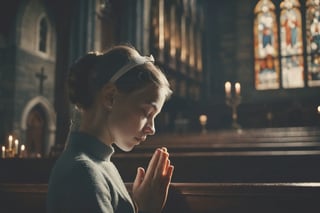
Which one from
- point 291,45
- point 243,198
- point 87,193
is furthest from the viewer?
point 291,45

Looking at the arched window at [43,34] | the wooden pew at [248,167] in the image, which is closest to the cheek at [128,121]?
the wooden pew at [248,167]

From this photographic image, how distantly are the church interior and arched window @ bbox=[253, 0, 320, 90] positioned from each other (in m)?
0.04

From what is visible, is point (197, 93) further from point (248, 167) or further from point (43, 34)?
point (248, 167)

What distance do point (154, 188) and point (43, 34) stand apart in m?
12.3

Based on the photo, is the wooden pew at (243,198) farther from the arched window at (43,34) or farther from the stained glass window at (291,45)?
the stained glass window at (291,45)

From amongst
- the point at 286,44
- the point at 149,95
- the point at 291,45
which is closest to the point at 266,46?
the point at 286,44

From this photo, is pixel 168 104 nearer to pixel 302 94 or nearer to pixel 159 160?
pixel 302 94

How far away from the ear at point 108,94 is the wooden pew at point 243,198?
1.61 ft

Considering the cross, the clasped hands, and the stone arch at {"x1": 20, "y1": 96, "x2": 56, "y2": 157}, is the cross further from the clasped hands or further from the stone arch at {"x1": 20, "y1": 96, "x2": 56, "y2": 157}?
the clasped hands

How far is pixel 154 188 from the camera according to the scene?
94cm

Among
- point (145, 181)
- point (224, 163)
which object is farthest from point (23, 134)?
point (145, 181)

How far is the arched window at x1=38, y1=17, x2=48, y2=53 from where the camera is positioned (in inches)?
478

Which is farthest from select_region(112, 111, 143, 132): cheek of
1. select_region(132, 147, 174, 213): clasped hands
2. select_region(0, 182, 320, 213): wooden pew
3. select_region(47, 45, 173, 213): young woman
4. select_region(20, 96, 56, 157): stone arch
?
select_region(20, 96, 56, 157): stone arch

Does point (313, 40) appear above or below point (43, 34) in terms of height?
below
